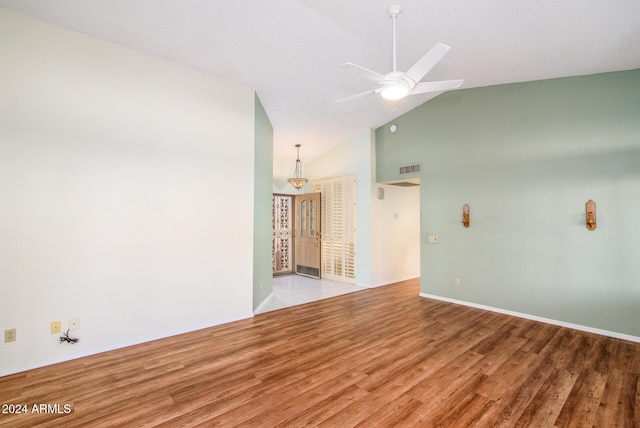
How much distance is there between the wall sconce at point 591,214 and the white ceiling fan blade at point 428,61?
3191 mm

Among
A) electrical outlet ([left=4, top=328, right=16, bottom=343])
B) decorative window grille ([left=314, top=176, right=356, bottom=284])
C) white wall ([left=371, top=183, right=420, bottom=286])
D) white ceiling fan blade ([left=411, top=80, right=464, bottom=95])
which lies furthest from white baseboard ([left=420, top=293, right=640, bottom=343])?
electrical outlet ([left=4, top=328, right=16, bottom=343])

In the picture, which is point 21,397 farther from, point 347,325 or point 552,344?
point 552,344

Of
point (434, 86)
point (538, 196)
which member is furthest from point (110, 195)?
point (538, 196)

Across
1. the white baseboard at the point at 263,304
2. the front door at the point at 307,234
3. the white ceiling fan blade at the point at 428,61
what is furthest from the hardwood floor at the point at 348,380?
the front door at the point at 307,234

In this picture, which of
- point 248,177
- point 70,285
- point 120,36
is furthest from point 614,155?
point 70,285

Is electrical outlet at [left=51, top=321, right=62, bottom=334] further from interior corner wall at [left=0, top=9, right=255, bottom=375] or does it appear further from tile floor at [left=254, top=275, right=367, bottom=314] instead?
tile floor at [left=254, top=275, right=367, bottom=314]

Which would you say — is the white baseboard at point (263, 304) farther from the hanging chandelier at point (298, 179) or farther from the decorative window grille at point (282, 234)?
the hanging chandelier at point (298, 179)

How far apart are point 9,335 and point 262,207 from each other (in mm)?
3255

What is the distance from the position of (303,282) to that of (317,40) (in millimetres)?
5071

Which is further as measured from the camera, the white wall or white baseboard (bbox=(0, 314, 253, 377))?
the white wall

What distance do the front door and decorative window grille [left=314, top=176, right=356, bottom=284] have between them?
0.16 m

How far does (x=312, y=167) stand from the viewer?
7.66 meters

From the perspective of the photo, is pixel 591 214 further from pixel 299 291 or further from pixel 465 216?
pixel 299 291

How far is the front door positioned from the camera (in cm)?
729
